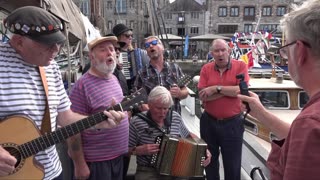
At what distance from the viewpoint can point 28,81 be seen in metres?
2.14

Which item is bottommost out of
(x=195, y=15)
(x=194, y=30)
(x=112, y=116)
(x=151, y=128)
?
(x=151, y=128)

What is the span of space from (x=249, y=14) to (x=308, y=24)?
57796mm

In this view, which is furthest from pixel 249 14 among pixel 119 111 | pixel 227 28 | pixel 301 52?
pixel 301 52

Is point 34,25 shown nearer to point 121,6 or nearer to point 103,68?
point 103,68

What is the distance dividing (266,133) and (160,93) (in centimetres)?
341

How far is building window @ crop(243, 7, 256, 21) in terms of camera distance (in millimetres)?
55719

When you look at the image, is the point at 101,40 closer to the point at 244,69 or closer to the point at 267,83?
the point at 244,69

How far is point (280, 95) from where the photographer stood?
688cm

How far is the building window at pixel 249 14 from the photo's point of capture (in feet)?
183

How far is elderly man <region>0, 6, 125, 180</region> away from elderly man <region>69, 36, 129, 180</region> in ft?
2.19

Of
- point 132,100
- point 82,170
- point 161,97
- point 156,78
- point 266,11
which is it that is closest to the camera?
point 132,100

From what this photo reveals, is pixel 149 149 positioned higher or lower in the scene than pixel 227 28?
lower

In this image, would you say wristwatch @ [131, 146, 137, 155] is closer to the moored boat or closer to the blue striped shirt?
the blue striped shirt

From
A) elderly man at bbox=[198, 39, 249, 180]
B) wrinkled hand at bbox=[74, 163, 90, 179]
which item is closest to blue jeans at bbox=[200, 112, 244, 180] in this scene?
A: elderly man at bbox=[198, 39, 249, 180]
